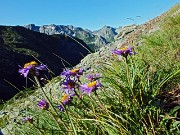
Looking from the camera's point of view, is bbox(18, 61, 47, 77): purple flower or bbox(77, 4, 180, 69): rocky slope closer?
bbox(18, 61, 47, 77): purple flower

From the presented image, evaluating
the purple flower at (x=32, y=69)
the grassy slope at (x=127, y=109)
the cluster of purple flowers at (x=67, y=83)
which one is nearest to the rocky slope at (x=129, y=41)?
the grassy slope at (x=127, y=109)

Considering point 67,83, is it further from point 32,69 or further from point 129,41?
point 129,41

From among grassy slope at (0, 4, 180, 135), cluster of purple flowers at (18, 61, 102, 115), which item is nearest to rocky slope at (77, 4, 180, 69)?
grassy slope at (0, 4, 180, 135)

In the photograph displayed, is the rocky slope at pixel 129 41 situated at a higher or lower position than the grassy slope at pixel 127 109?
higher

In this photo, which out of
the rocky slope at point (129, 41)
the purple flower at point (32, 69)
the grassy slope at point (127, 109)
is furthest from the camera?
the rocky slope at point (129, 41)

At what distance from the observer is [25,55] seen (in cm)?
19812

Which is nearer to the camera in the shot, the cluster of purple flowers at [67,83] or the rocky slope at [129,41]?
the cluster of purple flowers at [67,83]

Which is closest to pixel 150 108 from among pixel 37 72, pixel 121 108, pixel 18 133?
pixel 121 108

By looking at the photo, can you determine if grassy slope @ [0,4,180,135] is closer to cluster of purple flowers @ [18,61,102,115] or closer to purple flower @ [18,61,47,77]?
cluster of purple flowers @ [18,61,102,115]

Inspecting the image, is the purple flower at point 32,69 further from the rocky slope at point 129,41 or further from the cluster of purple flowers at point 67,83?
the rocky slope at point 129,41

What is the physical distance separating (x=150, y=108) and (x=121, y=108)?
386 millimetres

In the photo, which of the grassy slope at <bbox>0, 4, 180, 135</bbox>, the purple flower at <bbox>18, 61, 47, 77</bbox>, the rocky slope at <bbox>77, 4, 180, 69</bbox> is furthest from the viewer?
the rocky slope at <bbox>77, 4, 180, 69</bbox>

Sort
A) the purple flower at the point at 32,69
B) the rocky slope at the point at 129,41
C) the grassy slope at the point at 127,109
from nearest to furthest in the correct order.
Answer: the purple flower at the point at 32,69
the grassy slope at the point at 127,109
the rocky slope at the point at 129,41

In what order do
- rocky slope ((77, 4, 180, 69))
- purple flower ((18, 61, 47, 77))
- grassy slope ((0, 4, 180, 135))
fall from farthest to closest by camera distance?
1. rocky slope ((77, 4, 180, 69))
2. grassy slope ((0, 4, 180, 135))
3. purple flower ((18, 61, 47, 77))
